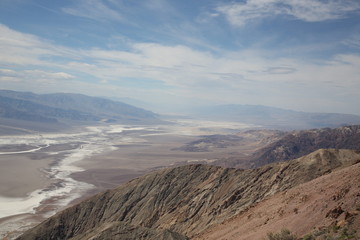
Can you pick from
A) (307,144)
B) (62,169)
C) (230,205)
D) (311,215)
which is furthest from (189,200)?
→ (307,144)

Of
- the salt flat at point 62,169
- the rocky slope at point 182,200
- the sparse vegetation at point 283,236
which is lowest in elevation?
the salt flat at point 62,169

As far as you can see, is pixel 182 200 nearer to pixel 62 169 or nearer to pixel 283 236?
pixel 283 236

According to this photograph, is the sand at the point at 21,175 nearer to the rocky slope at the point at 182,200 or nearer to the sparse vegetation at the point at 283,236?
the rocky slope at the point at 182,200

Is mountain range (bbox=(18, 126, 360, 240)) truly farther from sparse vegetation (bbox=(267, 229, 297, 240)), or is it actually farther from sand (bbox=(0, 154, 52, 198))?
sand (bbox=(0, 154, 52, 198))

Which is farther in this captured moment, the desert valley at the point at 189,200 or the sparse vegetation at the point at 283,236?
the desert valley at the point at 189,200

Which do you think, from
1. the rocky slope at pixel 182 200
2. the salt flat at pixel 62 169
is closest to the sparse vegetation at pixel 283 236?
the rocky slope at pixel 182 200

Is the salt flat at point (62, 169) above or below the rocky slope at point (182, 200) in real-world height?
below

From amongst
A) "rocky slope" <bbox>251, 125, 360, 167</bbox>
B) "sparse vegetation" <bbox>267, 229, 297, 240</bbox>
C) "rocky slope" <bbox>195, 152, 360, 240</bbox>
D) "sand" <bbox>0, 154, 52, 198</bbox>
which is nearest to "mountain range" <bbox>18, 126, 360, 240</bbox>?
"rocky slope" <bbox>195, 152, 360, 240</bbox>

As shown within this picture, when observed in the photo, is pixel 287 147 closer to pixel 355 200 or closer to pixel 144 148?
pixel 144 148
